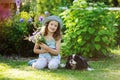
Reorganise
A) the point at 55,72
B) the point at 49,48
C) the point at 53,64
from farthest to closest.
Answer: the point at 49,48, the point at 53,64, the point at 55,72

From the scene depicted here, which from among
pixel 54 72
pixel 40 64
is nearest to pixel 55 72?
pixel 54 72

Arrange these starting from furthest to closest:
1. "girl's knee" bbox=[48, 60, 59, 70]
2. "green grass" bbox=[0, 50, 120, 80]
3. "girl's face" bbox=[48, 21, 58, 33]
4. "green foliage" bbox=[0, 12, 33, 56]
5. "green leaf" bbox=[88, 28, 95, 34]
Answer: "green foliage" bbox=[0, 12, 33, 56] → "green leaf" bbox=[88, 28, 95, 34] → "girl's face" bbox=[48, 21, 58, 33] → "girl's knee" bbox=[48, 60, 59, 70] → "green grass" bbox=[0, 50, 120, 80]

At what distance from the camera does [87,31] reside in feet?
26.8

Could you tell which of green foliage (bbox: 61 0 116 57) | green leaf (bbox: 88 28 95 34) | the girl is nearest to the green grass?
the girl

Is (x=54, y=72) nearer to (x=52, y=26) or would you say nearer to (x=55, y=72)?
(x=55, y=72)

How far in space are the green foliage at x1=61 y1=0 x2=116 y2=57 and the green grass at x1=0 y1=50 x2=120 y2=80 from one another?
601mm

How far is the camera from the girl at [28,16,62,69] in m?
7.01

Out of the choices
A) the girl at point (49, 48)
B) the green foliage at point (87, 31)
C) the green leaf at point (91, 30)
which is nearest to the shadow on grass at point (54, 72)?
the girl at point (49, 48)

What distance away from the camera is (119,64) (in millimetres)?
7684

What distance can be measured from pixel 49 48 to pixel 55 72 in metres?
0.55

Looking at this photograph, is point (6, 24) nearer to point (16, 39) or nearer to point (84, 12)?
point (16, 39)

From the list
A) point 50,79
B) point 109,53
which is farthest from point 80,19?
point 50,79

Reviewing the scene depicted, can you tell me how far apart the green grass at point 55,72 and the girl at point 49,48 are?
0.14 meters

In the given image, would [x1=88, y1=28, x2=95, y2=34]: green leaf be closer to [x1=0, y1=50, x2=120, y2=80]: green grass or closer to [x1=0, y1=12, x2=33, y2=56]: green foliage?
[x1=0, y1=50, x2=120, y2=80]: green grass
